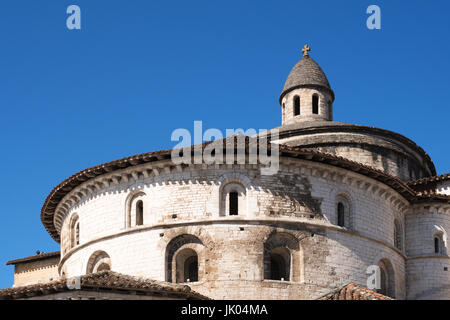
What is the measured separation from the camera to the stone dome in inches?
1519

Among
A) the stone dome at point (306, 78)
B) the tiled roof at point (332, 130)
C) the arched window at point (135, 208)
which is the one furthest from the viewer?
the stone dome at point (306, 78)

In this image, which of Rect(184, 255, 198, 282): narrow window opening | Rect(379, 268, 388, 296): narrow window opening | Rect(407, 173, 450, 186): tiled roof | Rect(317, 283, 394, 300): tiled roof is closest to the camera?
Rect(317, 283, 394, 300): tiled roof

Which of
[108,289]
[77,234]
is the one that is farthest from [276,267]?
[77,234]

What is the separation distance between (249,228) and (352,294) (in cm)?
400

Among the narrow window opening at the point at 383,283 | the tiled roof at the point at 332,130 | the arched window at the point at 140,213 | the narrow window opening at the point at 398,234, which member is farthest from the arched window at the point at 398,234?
the arched window at the point at 140,213

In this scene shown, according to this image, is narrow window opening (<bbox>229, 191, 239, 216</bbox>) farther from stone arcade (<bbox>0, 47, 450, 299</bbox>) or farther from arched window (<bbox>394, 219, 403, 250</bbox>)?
Result: arched window (<bbox>394, 219, 403, 250</bbox>)

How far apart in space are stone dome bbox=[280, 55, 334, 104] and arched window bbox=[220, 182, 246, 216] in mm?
12741

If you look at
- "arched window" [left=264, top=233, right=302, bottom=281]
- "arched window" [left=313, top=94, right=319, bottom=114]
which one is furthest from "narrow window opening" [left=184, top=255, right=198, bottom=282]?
"arched window" [left=313, top=94, right=319, bottom=114]

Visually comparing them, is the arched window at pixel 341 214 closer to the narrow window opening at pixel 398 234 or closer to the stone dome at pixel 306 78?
the narrow window opening at pixel 398 234

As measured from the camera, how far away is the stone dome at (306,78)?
38594 millimetres

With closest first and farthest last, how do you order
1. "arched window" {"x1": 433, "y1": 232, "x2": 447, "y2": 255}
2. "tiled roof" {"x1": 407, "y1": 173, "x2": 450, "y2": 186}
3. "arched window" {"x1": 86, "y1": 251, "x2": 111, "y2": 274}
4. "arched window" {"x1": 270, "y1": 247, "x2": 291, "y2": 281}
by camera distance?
1. "arched window" {"x1": 270, "y1": 247, "x2": 291, "y2": 281}
2. "arched window" {"x1": 86, "y1": 251, "x2": 111, "y2": 274}
3. "arched window" {"x1": 433, "y1": 232, "x2": 447, "y2": 255}
4. "tiled roof" {"x1": 407, "y1": 173, "x2": 450, "y2": 186}

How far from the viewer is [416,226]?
102 ft

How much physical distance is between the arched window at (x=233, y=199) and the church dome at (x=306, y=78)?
41.8 ft
